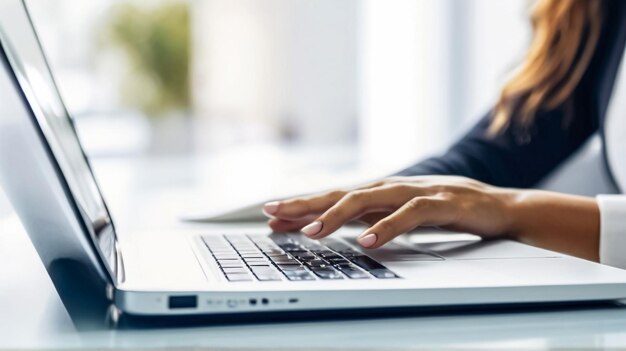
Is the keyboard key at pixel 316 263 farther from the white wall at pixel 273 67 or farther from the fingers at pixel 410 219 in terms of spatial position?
the white wall at pixel 273 67

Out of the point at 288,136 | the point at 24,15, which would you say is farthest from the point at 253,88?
the point at 24,15

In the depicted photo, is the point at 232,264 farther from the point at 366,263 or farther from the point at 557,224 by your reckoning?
the point at 557,224

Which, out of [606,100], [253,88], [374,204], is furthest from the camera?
[253,88]

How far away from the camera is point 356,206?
734 mm

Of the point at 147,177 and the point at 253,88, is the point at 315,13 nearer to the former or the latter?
the point at 253,88

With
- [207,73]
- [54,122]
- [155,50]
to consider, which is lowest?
[207,73]

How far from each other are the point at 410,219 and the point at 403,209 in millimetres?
10

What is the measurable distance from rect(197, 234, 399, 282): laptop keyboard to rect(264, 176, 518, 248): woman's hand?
23mm

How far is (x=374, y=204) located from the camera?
2.46 feet

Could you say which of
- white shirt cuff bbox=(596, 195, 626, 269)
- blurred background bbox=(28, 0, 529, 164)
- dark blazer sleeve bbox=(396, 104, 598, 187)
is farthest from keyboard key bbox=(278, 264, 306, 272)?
blurred background bbox=(28, 0, 529, 164)

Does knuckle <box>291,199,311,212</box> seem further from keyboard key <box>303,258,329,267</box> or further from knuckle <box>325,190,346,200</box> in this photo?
keyboard key <box>303,258,329,267</box>

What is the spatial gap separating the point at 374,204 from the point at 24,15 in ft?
1.18

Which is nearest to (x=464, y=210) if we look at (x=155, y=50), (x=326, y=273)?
(x=326, y=273)

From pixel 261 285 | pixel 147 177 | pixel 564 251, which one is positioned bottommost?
pixel 147 177
